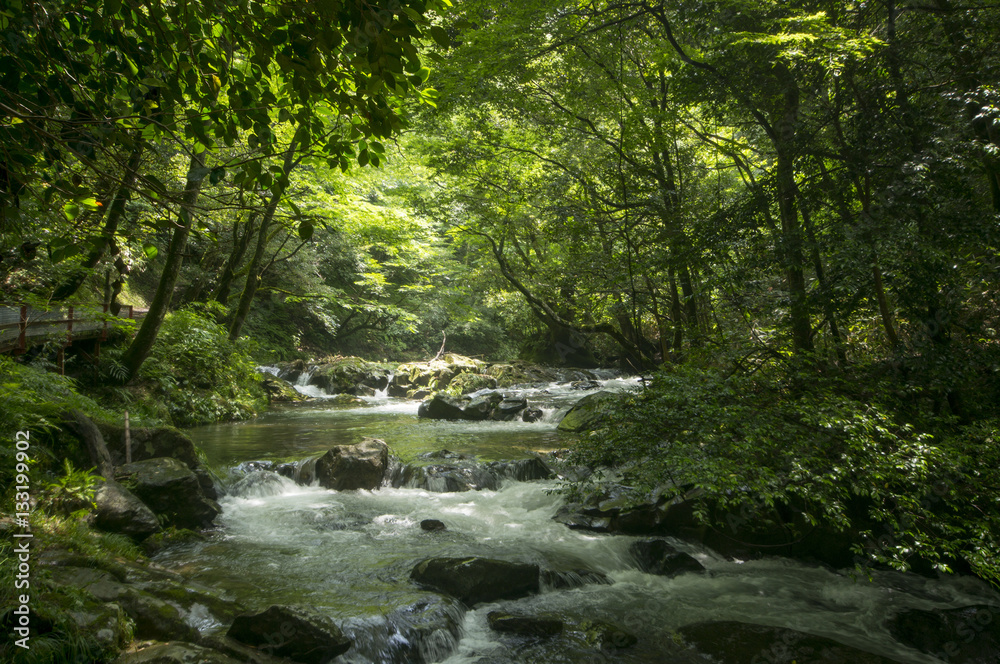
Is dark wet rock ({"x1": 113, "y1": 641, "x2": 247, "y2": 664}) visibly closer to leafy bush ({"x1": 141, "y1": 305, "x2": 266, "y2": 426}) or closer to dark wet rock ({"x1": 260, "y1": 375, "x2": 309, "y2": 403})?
leafy bush ({"x1": 141, "y1": 305, "x2": 266, "y2": 426})

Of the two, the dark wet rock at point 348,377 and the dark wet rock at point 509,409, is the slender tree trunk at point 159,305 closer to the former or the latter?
the dark wet rock at point 509,409

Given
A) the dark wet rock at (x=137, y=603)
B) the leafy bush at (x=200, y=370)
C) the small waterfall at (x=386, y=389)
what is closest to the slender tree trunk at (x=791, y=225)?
the dark wet rock at (x=137, y=603)

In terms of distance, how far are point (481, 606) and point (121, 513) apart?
371 cm

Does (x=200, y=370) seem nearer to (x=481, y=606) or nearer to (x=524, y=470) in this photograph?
(x=524, y=470)

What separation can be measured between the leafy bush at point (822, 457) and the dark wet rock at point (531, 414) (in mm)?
8088

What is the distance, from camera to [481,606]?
4.78 metres

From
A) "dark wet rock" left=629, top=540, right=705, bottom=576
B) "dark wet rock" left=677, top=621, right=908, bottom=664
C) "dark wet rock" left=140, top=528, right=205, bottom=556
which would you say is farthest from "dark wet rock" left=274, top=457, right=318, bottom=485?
"dark wet rock" left=677, top=621, right=908, bottom=664

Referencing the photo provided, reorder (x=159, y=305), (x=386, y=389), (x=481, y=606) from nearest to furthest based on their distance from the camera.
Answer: (x=481, y=606)
(x=159, y=305)
(x=386, y=389)

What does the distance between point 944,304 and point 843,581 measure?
9.87ft

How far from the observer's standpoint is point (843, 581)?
17.9ft

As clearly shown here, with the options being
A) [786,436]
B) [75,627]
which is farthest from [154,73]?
[786,436]

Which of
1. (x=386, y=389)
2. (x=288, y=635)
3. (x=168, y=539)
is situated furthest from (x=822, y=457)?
(x=386, y=389)

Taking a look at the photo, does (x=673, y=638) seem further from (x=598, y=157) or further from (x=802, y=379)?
(x=598, y=157)

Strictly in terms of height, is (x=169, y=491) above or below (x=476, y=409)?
below
